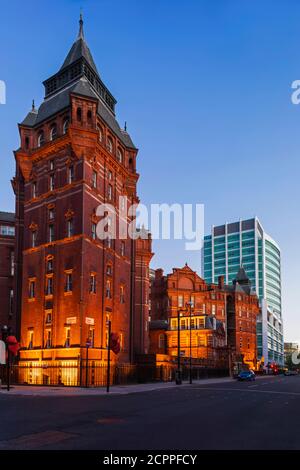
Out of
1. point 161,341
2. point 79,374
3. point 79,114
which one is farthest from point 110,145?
point 161,341

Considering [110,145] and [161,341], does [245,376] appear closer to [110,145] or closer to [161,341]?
[161,341]

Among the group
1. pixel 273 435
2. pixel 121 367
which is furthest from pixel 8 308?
pixel 273 435

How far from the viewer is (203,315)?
304ft

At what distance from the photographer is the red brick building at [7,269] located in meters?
65.2

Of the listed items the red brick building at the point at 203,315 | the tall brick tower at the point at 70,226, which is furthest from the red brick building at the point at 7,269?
the red brick building at the point at 203,315

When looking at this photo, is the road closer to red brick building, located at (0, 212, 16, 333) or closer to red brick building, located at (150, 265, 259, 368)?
red brick building, located at (150, 265, 259, 368)

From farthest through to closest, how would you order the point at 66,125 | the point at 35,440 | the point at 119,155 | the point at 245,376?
the point at 245,376 → the point at 119,155 → the point at 66,125 → the point at 35,440

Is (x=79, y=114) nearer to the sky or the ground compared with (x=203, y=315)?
nearer to the sky

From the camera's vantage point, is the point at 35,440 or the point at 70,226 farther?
the point at 70,226

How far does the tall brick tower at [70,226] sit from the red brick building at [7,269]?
900 centimetres

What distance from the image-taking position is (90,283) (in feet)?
165

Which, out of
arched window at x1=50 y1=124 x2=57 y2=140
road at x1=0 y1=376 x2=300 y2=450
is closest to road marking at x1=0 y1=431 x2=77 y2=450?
road at x1=0 y1=376 x2=300 y2=450

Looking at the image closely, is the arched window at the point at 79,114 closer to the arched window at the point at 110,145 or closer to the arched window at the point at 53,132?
the arched window at the point at 53,132

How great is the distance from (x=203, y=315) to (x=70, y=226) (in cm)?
4751
